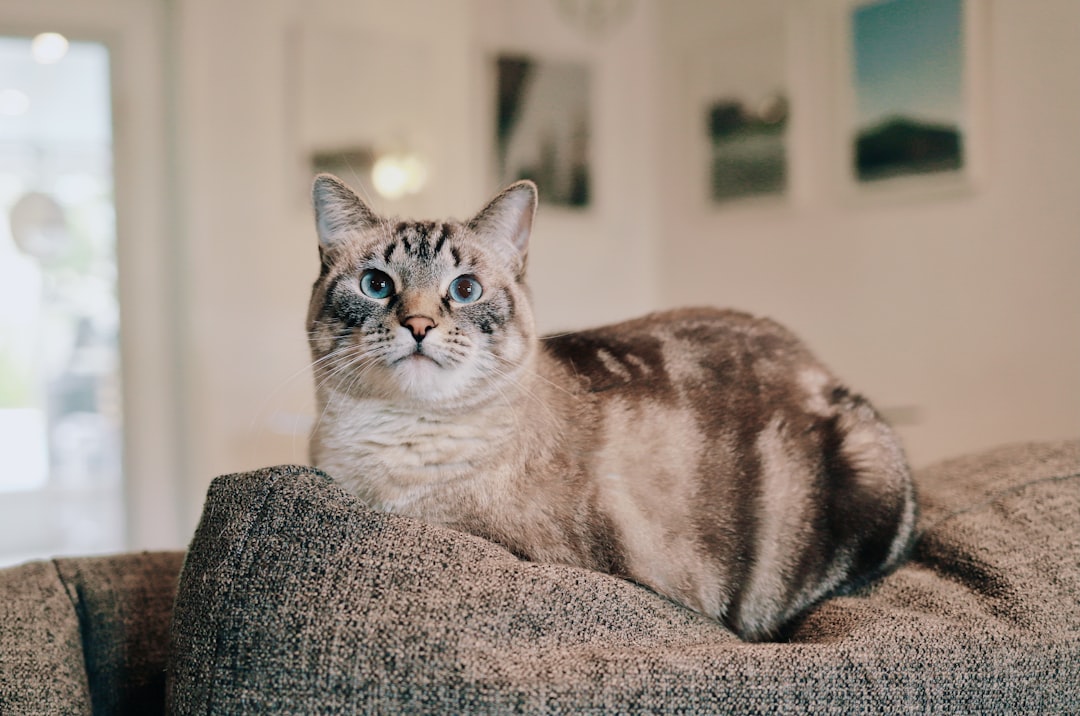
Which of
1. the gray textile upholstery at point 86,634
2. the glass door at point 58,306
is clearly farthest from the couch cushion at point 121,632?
the glass door at point 58,306

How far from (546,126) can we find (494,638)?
3.40 metres

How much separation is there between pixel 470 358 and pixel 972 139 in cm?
231

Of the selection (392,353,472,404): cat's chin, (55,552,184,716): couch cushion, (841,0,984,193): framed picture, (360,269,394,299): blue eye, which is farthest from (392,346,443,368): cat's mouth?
(841,0,984,193): framed picture

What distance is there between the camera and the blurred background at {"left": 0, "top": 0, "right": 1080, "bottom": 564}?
9.13 feet

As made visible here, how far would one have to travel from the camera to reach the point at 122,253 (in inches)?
125

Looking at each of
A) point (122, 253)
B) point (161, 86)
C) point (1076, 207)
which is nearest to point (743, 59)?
point (1076, 207)

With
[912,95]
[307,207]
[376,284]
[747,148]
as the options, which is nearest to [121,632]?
[376,284]

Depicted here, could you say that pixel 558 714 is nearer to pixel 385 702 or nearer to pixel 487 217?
pixel 385 702

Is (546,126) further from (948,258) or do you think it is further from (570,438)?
(570,438)

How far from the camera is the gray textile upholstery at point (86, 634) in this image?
41.3 inches

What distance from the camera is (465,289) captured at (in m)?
1.27

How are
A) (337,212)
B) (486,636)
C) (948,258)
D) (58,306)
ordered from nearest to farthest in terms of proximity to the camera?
(486,636) < (337,212) < (948,258) < (58,306)

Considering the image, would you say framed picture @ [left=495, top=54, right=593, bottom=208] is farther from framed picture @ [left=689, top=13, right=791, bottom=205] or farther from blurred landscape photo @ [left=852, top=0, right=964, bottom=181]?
blurred landscape photo @ [left=852, top=0, right=964, bottom=181]

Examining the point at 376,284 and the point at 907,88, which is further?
the point at 907,88
